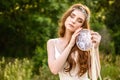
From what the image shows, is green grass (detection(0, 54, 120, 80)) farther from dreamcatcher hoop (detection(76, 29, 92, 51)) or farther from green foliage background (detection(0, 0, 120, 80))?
dreamcatcher hoop (detection(76, 29, 92, 51))

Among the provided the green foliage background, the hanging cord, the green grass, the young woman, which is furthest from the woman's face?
the green foliage background

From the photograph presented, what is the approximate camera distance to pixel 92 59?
13.2 ft

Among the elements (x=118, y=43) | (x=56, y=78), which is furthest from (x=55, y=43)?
(x=118, y=43)

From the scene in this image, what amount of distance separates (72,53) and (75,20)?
0.90 feet

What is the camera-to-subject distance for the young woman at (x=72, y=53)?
3939mm

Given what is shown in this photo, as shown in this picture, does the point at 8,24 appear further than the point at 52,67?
Yes

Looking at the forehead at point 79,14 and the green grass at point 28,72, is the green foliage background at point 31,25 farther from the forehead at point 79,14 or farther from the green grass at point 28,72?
the forehead at point 79,14

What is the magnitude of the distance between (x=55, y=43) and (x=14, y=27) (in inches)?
312

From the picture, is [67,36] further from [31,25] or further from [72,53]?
[31,25]

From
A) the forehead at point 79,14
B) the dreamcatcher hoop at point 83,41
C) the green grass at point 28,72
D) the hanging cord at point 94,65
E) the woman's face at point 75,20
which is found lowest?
the green grass at point 28,72

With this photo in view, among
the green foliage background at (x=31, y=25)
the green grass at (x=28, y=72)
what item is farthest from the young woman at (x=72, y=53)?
the green foliage background at (x=31, y=25)

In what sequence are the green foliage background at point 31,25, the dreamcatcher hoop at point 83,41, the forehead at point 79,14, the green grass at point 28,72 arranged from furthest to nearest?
the green foliage background at point 31,25 < the green grass at point 28,72 < the forehead at point 79,14 < the dreamcatcher hoop at point 83,41

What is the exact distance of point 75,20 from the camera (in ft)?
13.2

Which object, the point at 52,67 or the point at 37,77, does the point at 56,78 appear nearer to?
the point at 37,77
